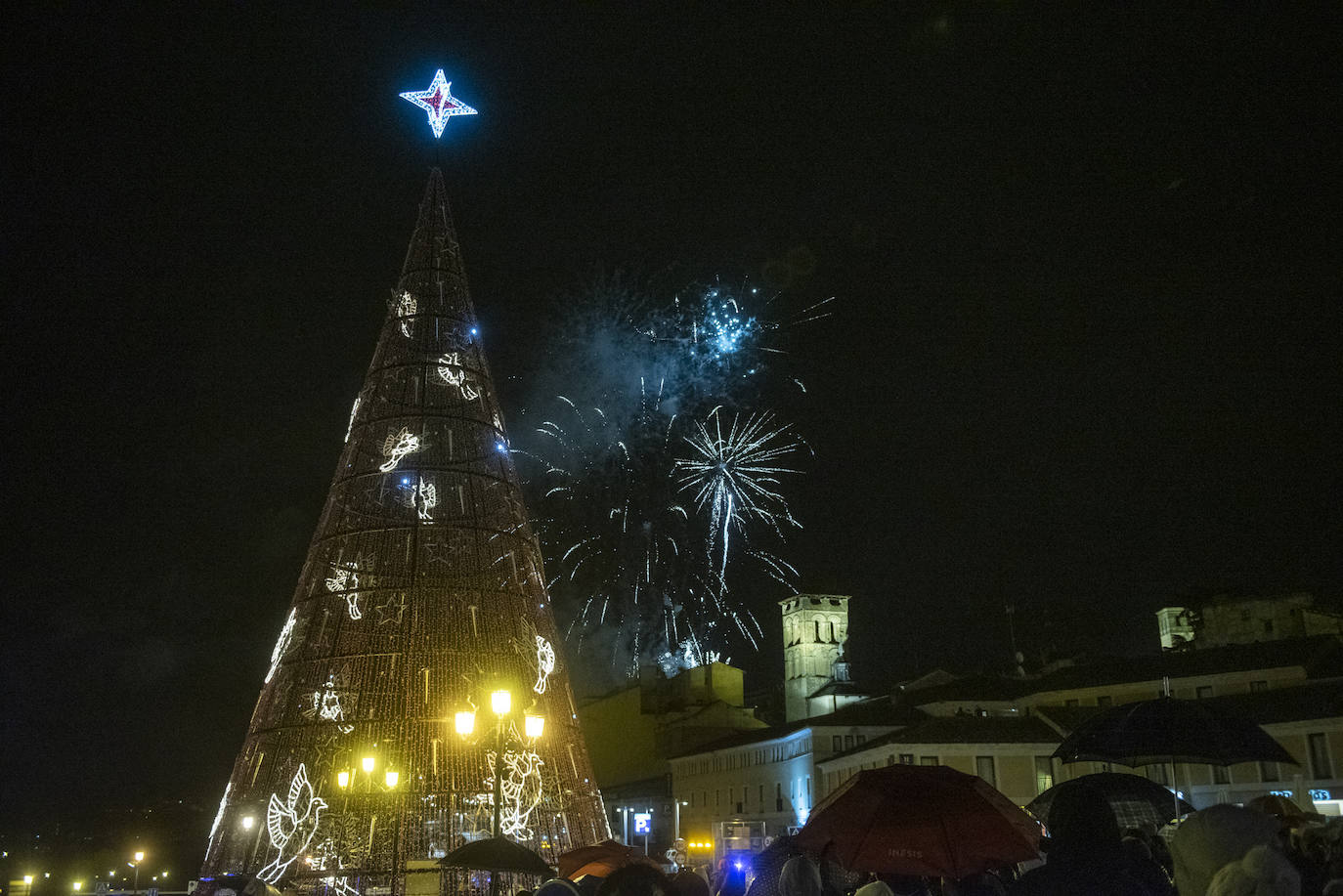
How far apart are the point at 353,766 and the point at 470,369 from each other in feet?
25.0

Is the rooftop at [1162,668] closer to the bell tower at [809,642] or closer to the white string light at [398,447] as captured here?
the bell tower at [809,642]

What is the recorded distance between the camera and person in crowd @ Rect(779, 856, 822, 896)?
6.15m

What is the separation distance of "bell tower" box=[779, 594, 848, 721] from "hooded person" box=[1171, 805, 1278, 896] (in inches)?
3190

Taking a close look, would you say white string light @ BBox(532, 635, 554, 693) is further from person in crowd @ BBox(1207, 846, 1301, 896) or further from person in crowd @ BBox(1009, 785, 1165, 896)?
person in crowd @ BBox(1207, 846, 1301, 896)

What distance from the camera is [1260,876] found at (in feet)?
12.7

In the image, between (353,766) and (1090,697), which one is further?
(1090,697)

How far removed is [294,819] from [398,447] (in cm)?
651

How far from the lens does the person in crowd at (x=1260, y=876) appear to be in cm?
385

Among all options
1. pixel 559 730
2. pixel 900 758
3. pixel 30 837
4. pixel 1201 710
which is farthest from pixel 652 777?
pixel 1201 710

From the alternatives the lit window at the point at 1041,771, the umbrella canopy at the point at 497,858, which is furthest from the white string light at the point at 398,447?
the lit window at the point at 1041,771

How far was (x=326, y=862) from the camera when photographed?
51.2ft

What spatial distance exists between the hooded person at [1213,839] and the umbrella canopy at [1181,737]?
4.03 m

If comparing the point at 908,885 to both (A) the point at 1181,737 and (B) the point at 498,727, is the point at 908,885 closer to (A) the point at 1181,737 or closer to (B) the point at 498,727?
(A) the point at 1181,737

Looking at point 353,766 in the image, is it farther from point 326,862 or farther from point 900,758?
point 900,758
